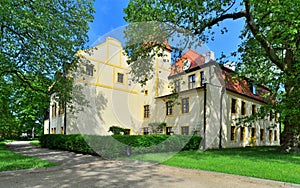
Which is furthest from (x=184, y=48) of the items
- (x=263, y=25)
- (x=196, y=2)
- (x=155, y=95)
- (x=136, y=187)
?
(x=263, y=25)

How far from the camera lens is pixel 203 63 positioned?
6641 millimetres

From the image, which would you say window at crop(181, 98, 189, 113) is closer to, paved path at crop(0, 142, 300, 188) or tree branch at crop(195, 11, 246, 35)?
paved path at crop(0, 142, 300, 188)

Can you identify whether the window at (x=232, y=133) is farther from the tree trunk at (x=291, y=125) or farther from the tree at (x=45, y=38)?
the tree at (x=45, y=38)

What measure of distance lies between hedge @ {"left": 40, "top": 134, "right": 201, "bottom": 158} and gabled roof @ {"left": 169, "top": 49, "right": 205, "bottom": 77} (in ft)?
9.52

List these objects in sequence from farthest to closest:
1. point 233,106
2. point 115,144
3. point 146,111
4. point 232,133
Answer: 1. point 233,106
2. point 232,133
3. point 115,144
4. point 146,111

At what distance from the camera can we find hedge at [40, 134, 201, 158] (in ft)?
29.1

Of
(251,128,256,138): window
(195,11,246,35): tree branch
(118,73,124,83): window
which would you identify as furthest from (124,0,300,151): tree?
(251,128,256,138): window

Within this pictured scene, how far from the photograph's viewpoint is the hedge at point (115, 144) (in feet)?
29.1

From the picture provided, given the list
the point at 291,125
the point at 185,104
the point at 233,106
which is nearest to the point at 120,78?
the point at 185,104

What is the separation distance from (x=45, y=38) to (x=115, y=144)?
20.0 feet

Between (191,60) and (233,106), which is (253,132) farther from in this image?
(191,60)

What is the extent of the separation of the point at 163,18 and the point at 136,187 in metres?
7.62

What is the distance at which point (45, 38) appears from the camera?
11.1m

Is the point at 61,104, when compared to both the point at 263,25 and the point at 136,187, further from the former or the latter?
the point at 263,25
